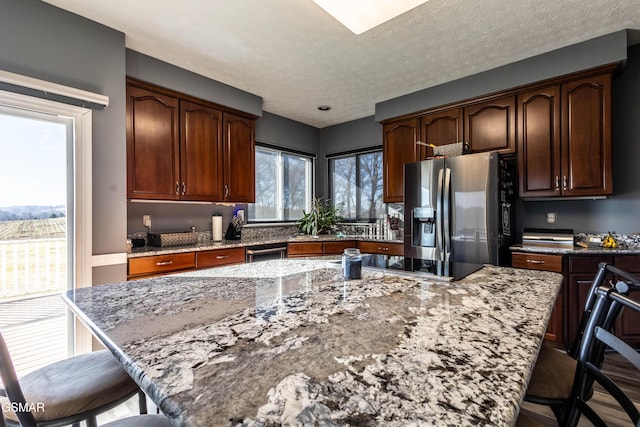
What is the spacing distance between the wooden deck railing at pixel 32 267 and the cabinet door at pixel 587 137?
4.21m

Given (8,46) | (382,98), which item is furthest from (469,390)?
(382,98)

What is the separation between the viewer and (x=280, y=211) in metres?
4.48

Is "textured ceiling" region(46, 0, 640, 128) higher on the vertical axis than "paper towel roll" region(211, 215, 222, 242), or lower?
higher

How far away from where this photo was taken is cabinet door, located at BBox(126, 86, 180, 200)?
104 inches

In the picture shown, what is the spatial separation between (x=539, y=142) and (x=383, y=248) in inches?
75.1

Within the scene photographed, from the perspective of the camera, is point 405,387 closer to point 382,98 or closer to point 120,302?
Answer: point 120,302

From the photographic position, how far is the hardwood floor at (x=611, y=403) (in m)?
1.71

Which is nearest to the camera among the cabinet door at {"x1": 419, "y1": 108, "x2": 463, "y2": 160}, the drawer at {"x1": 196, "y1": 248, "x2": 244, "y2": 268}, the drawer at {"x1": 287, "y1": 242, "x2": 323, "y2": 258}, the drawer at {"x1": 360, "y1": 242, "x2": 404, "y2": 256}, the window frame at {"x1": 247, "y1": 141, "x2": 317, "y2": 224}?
the drawer at {"x1": 196, "y1": 248, "x2": 244, "y2": 268}

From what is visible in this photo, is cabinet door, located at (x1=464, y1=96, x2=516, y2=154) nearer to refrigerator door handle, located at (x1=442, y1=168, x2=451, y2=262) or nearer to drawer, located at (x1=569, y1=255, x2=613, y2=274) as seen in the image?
refrigerator door handle, located at (x1=442, y1=168, x2=451, y2=262)

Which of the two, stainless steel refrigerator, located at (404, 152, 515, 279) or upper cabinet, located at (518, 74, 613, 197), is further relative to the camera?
stainless steel refrigerator, located at (404, 152, 515, 279)

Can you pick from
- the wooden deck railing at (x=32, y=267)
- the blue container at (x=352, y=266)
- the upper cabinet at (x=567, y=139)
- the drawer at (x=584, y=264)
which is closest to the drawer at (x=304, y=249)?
the wooden deck railing at (x=32, y=267)

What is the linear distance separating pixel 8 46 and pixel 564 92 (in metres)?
4.32

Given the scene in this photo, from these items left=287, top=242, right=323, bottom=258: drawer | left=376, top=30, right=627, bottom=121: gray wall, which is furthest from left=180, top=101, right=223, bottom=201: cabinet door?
left=376, top=30, right=627, bottom=121: gray wall

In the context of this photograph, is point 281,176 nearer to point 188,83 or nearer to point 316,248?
point 316,248
